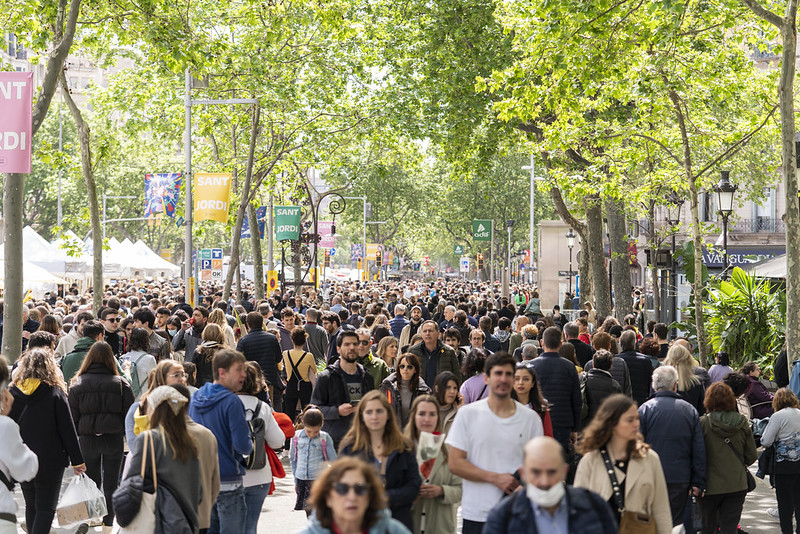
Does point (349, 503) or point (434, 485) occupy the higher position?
point (349, 503)

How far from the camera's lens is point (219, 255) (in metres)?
46.2

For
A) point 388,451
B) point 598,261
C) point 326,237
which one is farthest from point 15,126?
point 326,237

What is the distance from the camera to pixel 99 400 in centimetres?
911

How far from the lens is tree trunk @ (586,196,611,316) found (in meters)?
27.4

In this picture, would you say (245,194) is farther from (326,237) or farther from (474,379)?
(474,379)

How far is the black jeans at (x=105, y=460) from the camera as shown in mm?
9352

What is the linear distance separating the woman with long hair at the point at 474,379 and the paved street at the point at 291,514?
1923mm

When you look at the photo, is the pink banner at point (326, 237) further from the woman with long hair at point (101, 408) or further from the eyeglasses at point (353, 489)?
the eyeglasses at point (353, 489)

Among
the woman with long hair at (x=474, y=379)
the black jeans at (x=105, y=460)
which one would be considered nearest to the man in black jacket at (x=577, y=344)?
the woman with long hair at (x=474, y=379)

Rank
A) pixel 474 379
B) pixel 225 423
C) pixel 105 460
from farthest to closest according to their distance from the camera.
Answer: pixel 474 379
pixel 105 460
pixel 225 423

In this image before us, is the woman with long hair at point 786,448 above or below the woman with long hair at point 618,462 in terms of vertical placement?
below

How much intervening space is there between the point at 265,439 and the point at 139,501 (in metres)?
1.58

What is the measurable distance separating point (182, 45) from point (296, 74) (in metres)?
14.8

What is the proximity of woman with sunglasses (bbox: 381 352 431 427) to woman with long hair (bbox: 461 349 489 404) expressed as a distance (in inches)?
15.2
